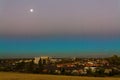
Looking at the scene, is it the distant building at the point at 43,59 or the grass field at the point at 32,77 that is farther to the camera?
the distant building at the point at 43,59

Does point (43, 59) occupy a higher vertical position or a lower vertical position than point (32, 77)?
higher

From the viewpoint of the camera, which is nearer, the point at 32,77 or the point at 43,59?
the point at 32,77

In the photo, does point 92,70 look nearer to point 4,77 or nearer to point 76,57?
point 76,57

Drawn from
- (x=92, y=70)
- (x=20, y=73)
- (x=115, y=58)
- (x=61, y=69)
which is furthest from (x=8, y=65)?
(x=115, y=58)

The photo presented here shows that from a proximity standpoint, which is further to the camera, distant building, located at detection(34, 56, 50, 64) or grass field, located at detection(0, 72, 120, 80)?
distant building, located at detection(34, 56, 50, 64)

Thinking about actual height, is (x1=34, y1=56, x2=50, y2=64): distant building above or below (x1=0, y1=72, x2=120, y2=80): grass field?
above

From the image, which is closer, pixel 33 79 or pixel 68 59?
pixel 33 79

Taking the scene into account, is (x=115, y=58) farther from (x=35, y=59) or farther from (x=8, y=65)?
(x=8, y=65)

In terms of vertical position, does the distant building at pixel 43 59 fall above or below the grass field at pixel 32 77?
above

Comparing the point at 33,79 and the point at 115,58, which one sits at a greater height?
the point at 115,58
